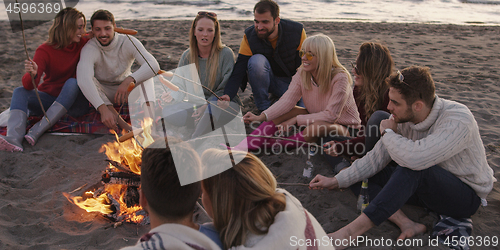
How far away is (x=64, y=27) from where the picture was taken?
387cm

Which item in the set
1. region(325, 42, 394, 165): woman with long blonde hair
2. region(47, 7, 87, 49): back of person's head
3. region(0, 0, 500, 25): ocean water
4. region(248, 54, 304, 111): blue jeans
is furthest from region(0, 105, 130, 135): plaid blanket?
region(0, 0, 500, 25): ocean water

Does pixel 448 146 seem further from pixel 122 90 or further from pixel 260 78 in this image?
pixel 122 90

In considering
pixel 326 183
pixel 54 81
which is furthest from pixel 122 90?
pixel 326 183

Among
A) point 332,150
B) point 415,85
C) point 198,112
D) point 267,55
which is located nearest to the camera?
point 415,85

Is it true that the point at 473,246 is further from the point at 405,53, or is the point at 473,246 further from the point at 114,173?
the point at 405,53

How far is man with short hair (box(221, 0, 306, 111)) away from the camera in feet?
14.1

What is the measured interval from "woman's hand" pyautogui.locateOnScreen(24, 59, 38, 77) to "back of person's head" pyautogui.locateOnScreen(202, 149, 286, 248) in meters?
3.06

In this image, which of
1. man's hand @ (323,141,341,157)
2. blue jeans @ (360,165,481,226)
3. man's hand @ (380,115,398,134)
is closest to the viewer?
blue jeans @ (360,165,481,226)

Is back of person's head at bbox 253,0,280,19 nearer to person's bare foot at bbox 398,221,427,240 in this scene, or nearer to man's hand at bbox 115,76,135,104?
man's hand at bbox 115,76,135,104

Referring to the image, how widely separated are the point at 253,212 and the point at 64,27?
3.45 meters

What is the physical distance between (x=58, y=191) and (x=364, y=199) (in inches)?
101

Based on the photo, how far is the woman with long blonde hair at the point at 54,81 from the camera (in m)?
3.83

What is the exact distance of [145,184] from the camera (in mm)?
1577

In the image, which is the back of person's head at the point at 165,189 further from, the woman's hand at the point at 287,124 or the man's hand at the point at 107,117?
the man's hand at the point at 107,117
